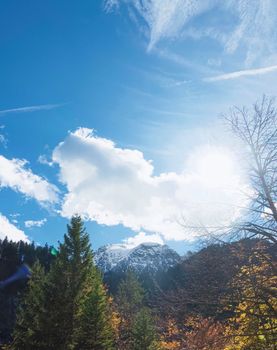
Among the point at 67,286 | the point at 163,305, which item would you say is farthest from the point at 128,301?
the point at 163,305

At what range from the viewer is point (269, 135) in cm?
1166

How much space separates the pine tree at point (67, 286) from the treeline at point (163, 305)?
0.22ft

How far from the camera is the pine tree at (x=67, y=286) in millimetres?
26422

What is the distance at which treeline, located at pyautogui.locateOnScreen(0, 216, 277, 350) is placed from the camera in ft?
30.3

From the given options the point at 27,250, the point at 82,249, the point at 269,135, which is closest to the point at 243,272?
the point at 269,135

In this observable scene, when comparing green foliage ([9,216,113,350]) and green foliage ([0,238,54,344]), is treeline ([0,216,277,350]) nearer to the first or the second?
green foliage ([9,216,113,350])

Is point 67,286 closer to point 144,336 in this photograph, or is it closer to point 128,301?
point 144,336

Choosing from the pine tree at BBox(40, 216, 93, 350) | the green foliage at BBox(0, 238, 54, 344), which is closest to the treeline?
the pine tree at BBox(40, 216, 93, 350)

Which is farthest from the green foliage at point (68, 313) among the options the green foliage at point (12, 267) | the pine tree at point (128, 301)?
the green foliage at point (12, 267)

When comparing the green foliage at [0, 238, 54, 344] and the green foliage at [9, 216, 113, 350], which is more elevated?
the green foliage at [0, 238, 54, 344]

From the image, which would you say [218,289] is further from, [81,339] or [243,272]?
[81,339]

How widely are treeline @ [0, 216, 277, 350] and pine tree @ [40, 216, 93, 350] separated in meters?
0.07

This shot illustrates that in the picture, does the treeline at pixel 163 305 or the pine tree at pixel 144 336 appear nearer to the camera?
the treeline at pixel 163 305

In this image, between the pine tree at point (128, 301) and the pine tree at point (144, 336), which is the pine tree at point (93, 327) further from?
the pine tree at point (128, 301)
